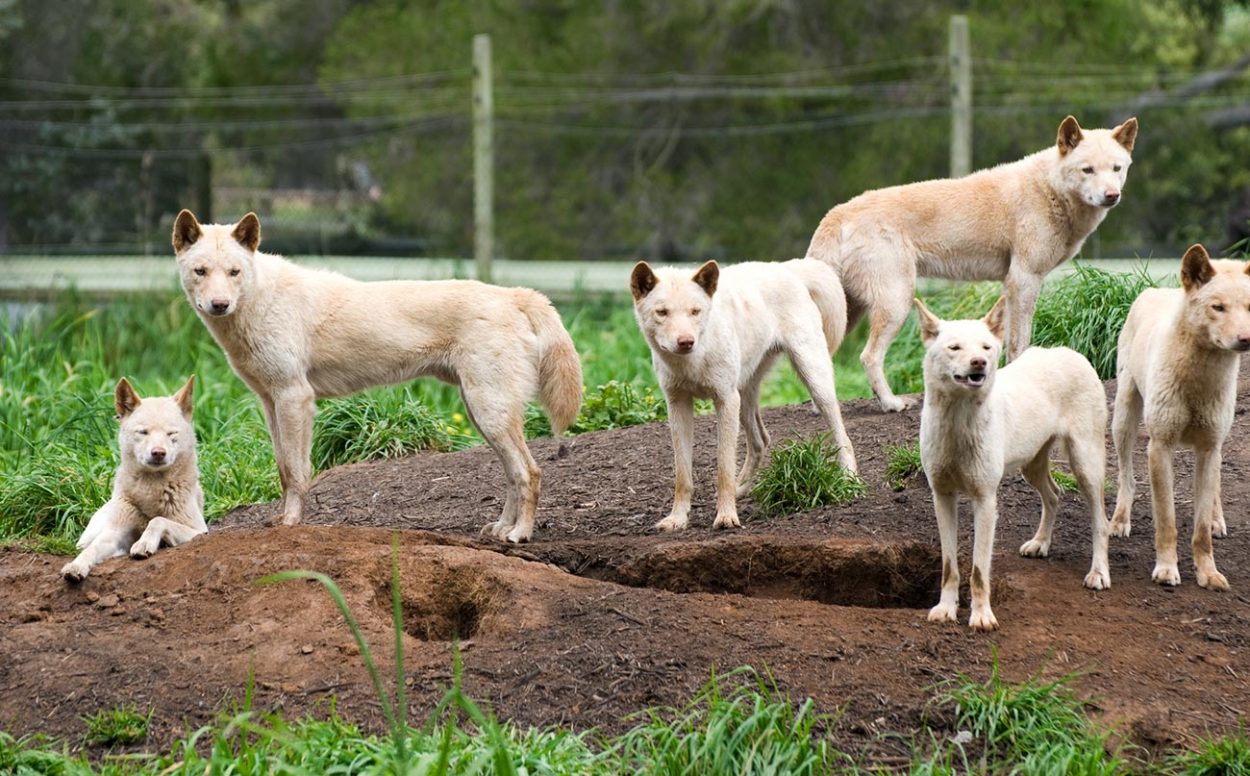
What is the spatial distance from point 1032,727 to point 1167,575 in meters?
1.31

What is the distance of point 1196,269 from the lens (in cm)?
512

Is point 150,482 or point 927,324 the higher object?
point 927,324

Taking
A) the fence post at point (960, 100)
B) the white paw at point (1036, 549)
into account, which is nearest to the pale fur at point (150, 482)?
the white paw at point (1036, 549)

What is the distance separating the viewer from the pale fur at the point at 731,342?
5.92 meters

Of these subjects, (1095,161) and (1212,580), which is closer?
(1212,580)

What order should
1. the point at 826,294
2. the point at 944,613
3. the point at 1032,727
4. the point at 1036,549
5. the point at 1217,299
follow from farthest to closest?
the point at 826,294, the point at 1036,549, the point at 1217,299, the point at 944,613, the point at 1032,727

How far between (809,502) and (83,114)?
15.2 metres

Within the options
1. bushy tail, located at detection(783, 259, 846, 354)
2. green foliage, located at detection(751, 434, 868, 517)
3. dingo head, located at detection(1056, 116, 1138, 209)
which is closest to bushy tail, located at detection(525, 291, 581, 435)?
green foliage, located at detection(751, 434, 868, 517)

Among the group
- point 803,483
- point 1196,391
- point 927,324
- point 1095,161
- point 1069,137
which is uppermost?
point 1069,137

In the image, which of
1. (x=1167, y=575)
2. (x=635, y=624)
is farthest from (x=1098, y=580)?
(x=635, y=624)

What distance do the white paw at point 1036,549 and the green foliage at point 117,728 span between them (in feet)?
10.9

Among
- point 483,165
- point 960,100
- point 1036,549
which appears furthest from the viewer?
point 483,165

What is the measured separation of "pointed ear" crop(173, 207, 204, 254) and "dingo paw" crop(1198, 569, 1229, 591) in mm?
4302

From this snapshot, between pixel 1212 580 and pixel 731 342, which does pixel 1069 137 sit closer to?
pixel 731 342
